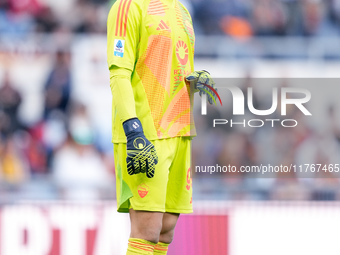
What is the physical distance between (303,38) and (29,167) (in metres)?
3.06

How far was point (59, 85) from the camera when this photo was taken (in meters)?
7.09

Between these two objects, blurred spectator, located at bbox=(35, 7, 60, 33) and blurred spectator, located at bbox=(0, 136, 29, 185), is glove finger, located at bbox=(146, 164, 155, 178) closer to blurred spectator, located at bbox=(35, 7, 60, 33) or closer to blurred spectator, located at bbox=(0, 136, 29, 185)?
blurred spectator, located at bbox=(0, 136, 29, 185)

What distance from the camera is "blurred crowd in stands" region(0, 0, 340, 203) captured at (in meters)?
6.30

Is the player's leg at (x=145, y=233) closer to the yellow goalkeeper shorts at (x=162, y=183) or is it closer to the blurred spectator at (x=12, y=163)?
the yellow goalkeeper shorts at (x=162, y=183)

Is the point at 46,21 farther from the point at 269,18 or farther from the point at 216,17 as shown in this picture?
the point at 269,18

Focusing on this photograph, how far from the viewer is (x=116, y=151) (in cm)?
361

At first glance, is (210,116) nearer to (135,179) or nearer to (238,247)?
(238,247)

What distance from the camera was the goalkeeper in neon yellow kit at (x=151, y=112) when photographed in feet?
11.1

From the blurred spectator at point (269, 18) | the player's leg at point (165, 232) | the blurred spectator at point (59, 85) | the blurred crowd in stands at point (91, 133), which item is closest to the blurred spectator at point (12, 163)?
the blurred crowd in stands at point (91, 133)

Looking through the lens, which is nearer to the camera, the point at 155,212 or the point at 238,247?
the point at 155,212

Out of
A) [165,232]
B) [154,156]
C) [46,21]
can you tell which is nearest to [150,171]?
[154,156]

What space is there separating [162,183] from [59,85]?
382cm

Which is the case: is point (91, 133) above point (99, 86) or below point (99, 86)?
below

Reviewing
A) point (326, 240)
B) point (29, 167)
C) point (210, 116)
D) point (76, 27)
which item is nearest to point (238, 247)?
point (326, 240)
